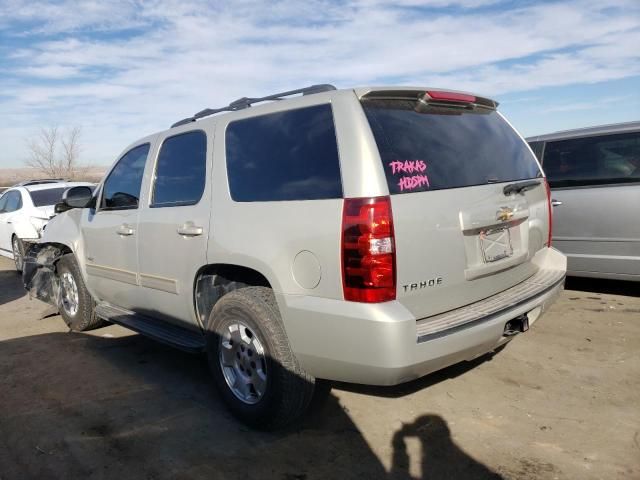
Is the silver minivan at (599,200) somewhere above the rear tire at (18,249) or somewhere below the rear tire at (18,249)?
above

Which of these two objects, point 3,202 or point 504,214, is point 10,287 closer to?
point 3,202

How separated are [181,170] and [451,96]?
1989 mm

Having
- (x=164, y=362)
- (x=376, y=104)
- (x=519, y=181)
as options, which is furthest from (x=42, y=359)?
(x=519, y=181)

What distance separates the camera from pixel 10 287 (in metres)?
8.62

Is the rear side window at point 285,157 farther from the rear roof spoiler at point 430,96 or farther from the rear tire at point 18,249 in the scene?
the rear tire at point 18,249

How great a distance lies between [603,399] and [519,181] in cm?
Answer: 156

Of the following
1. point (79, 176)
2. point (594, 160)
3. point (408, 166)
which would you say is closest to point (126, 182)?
point (408, 166)

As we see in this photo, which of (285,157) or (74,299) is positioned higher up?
(285,157)

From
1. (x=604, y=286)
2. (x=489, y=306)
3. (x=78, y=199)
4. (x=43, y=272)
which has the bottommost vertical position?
(x=604, y=286)

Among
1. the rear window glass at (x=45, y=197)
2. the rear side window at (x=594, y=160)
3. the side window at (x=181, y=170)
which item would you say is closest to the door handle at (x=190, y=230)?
the side window at (x=181, y=170)

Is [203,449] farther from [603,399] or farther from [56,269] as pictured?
[56,269]

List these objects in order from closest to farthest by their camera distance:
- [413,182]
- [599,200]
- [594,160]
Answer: [413,182] < [599,200] < [594,160]

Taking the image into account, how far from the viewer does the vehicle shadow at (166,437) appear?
9.64ft

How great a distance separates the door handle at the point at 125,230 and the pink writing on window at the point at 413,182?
2476 mm
